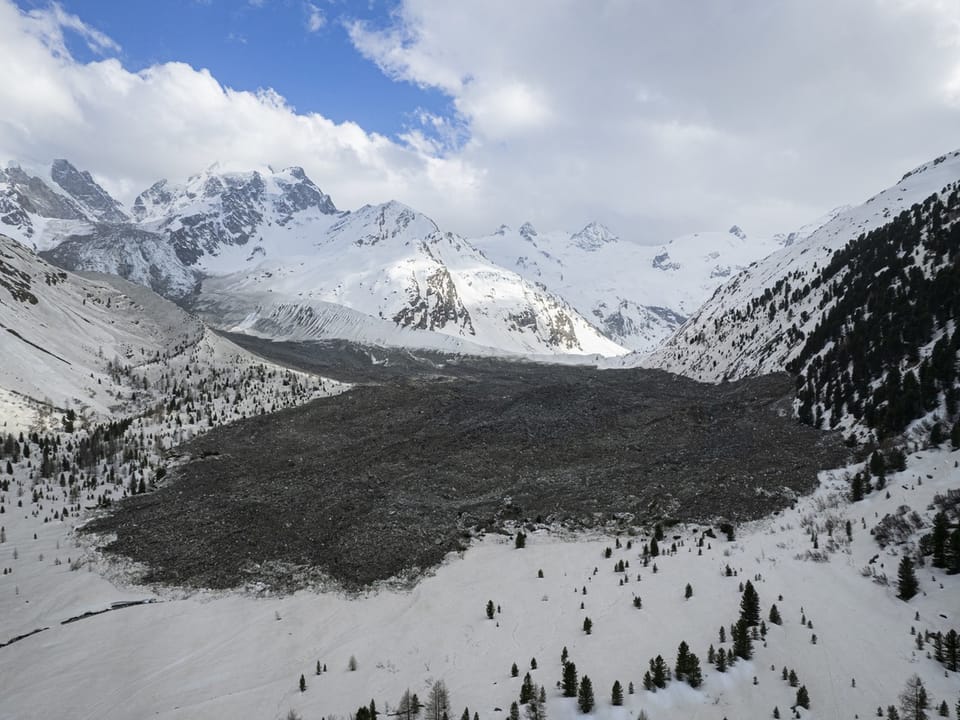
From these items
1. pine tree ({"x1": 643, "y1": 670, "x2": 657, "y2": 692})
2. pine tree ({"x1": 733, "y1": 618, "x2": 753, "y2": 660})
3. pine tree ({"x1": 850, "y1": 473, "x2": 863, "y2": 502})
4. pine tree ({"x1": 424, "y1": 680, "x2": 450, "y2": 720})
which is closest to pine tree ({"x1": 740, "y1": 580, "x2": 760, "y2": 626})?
pine tree ({"x1": 733, "y1": 618, "x2": 753, "y2": 660})

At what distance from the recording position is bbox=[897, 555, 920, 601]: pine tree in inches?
462

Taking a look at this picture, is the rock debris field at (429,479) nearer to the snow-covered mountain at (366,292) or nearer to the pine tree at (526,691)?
the pine tree at (526,691)

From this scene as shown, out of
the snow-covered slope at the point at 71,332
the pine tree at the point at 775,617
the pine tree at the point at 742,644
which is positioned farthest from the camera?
the snow-covered slope at the point at 71,332

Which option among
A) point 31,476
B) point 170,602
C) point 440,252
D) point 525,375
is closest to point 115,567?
point 170,602

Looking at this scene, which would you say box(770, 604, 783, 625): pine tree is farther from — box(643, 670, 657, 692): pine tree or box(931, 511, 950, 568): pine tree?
box(931, 511, 950, 568): pine tree

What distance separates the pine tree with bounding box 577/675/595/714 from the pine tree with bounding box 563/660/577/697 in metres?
0.28

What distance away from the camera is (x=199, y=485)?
998 inches

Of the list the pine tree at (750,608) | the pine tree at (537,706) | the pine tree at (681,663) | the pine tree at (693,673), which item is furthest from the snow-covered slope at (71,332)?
the pine tree at (750,608)

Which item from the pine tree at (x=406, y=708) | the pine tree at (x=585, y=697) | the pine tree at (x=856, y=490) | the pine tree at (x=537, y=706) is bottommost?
the pine tree at (x=406, y=708)

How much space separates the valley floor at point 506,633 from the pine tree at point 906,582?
7.3 inches

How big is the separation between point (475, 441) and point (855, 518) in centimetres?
2100

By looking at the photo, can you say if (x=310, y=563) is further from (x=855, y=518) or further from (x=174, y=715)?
(x=855, y=518)

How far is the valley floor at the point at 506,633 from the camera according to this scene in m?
10.1

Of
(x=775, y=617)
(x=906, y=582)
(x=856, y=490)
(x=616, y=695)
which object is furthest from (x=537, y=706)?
(x=856, y=490)
